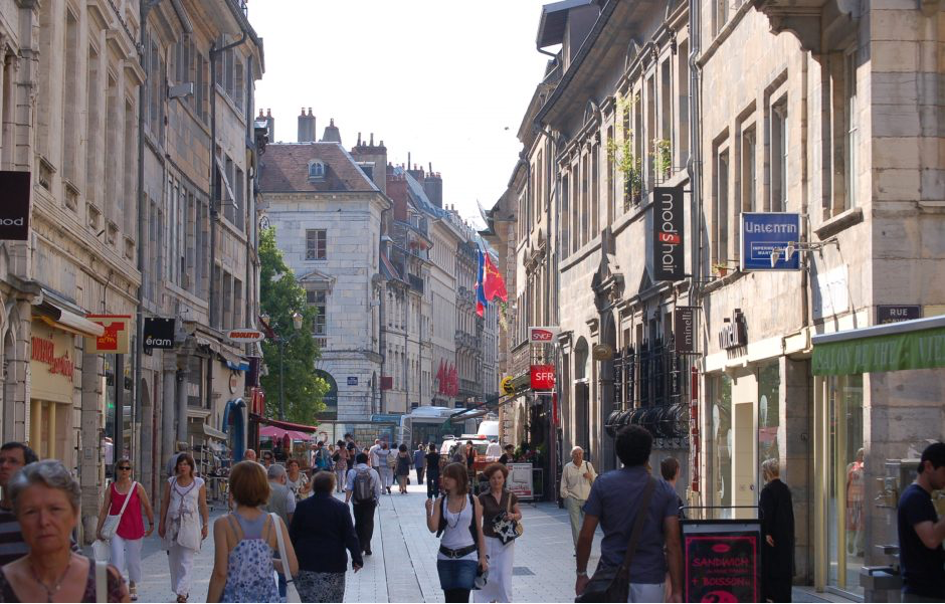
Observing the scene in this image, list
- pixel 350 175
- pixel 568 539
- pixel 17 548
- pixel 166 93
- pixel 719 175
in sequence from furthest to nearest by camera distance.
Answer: pixel 350 175 → pixel 166 93 → pixel 568 539 → pixel 719 175 → pixel 17 548

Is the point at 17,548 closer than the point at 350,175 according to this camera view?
Yes

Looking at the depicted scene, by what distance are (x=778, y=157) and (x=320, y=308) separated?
76.6 meters

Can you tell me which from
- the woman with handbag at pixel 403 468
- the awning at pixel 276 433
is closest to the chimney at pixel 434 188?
the awning at pixel 276 433

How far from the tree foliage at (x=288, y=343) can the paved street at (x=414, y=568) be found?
36.0 m

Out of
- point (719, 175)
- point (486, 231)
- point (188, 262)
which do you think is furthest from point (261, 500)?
point (486, 231)

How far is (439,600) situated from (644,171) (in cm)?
1479

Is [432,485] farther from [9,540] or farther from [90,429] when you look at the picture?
[9,540]

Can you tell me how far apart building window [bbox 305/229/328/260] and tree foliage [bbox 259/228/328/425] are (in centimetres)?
2296

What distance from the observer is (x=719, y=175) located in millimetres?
24688

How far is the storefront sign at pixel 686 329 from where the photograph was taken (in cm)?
2527

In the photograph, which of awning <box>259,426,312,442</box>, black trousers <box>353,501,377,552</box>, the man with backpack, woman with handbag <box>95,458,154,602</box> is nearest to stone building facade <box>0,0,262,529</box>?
woman with handbag <box>95,458,154,602</box>

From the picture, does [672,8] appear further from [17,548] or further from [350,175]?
[350,175]

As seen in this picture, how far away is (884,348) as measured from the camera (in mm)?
11836

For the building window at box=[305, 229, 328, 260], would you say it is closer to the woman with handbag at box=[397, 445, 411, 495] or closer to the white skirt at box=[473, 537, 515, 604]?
the woman with handbag at box=[397, 445, 411, 495]
